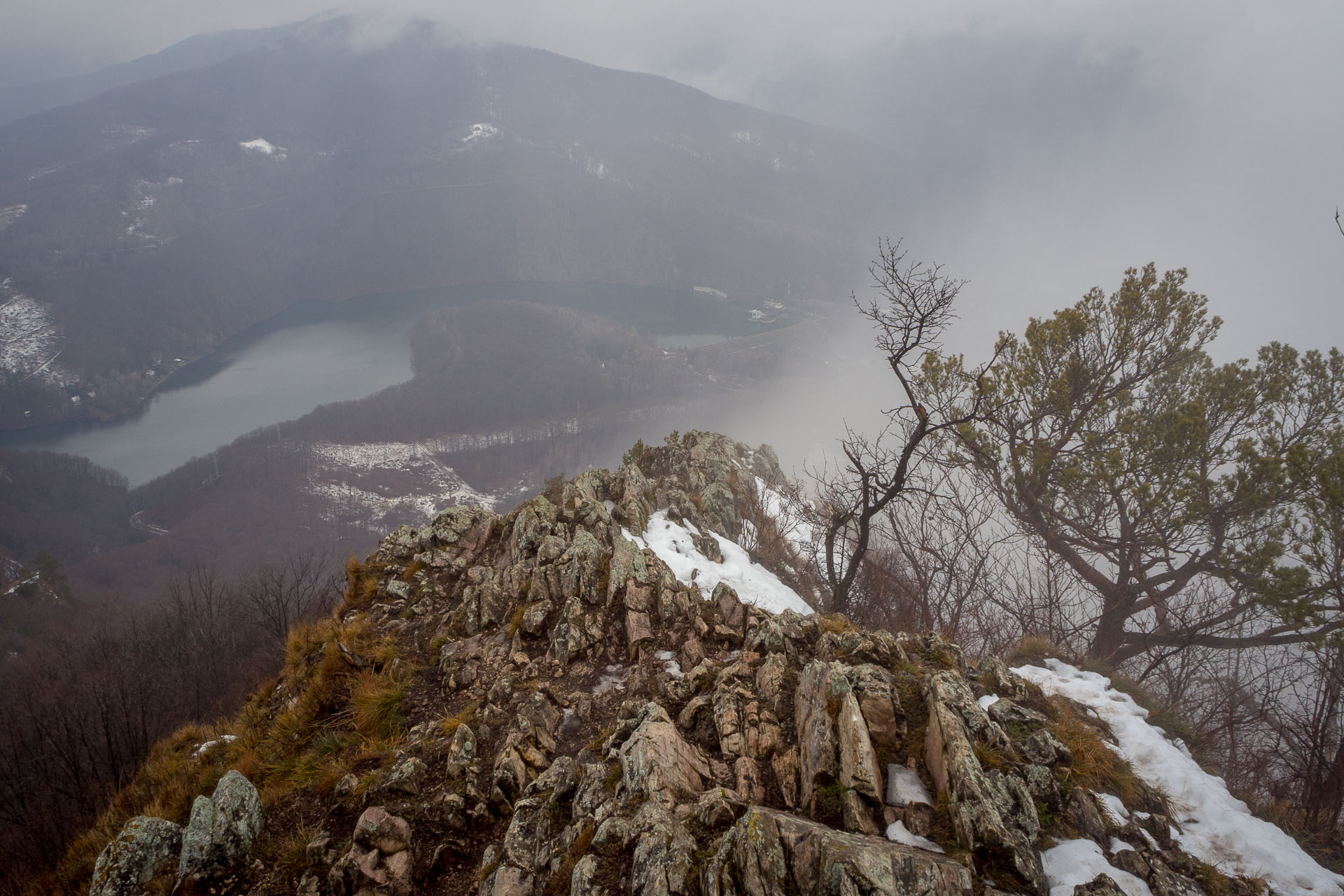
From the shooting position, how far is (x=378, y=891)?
5.99 m

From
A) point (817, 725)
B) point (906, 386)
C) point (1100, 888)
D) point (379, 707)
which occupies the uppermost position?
point (906, 386)

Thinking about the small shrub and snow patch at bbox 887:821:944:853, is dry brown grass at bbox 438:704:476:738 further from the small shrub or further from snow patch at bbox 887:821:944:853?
the small shrub

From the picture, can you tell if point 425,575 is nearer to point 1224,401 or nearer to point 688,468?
point 688,468

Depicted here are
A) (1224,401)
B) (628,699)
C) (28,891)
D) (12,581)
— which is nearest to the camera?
(28,891)

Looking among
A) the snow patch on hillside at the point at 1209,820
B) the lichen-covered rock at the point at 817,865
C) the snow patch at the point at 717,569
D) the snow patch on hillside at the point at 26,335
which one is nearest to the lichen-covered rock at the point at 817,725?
the lichen-covered rock at the point at 817,865

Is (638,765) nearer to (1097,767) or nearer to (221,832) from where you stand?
(221,832)

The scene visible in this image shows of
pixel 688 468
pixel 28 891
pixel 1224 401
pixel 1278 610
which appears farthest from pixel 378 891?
pixel 1224 401

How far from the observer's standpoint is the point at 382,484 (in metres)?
117

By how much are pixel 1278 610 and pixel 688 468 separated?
1414cm

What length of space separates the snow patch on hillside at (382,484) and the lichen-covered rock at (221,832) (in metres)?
94.6

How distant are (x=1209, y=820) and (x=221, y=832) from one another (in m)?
11.5

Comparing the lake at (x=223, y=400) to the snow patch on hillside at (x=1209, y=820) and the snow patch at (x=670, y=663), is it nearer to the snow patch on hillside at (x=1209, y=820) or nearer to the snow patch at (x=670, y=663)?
the snow patch at (x=670, y=663)

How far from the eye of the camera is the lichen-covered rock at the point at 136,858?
626 centimetres

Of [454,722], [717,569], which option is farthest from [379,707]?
[717,569]
